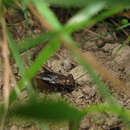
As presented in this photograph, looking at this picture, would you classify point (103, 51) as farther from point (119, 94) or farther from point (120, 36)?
point (119, 94)

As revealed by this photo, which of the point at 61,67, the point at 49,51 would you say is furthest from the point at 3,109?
the point at 61,67

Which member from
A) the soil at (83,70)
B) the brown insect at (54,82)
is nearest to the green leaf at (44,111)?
the soil at (83,70)

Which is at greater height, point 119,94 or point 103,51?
point 103,51

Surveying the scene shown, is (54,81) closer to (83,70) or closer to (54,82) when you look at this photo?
(54,82)

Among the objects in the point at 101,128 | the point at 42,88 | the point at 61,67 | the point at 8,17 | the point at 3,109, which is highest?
the point at 8,17

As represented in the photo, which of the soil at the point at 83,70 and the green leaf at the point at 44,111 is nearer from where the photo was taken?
the green leaf at the point at 44,111

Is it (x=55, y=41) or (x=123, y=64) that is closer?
(x=55, y=41)

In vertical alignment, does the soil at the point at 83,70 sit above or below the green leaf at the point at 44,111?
above

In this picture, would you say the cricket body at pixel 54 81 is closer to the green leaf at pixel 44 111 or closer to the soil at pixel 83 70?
the soil at pixel 83 70
